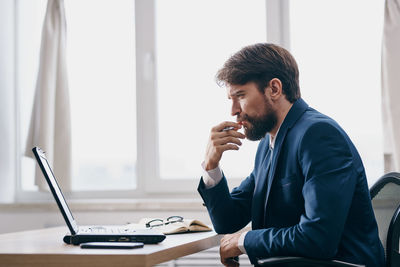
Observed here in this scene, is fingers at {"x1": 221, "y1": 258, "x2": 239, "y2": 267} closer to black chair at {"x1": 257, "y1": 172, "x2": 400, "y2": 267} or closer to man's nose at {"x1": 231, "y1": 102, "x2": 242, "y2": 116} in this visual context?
black chair at {"x1": 257, "y1": 172, "x2": 400, "y2": 267}

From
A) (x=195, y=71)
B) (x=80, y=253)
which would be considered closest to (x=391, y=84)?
(x=195, y=71)

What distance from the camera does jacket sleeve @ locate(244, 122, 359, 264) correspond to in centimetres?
156

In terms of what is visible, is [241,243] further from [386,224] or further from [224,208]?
[386,224]

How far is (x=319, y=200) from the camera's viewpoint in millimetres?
1568

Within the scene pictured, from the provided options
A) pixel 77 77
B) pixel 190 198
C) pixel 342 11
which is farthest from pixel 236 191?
pixel 77 77

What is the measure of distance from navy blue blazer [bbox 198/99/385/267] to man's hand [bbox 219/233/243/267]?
7 centimetres

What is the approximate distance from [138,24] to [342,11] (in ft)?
4.04

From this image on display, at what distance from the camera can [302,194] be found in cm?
172

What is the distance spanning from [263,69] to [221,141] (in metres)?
0.29

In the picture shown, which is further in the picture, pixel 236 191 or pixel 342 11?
pixel 342 11

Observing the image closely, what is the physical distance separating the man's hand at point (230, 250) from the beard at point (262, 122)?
339mm

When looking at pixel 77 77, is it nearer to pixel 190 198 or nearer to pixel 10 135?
pixel 10 135

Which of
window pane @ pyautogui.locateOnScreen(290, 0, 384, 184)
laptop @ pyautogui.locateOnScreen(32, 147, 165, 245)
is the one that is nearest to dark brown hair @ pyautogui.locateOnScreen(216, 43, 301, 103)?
laptop @ pyautogui.locateOnScreen(32, 147, 165, 245)

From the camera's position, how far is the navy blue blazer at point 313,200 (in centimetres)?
157
